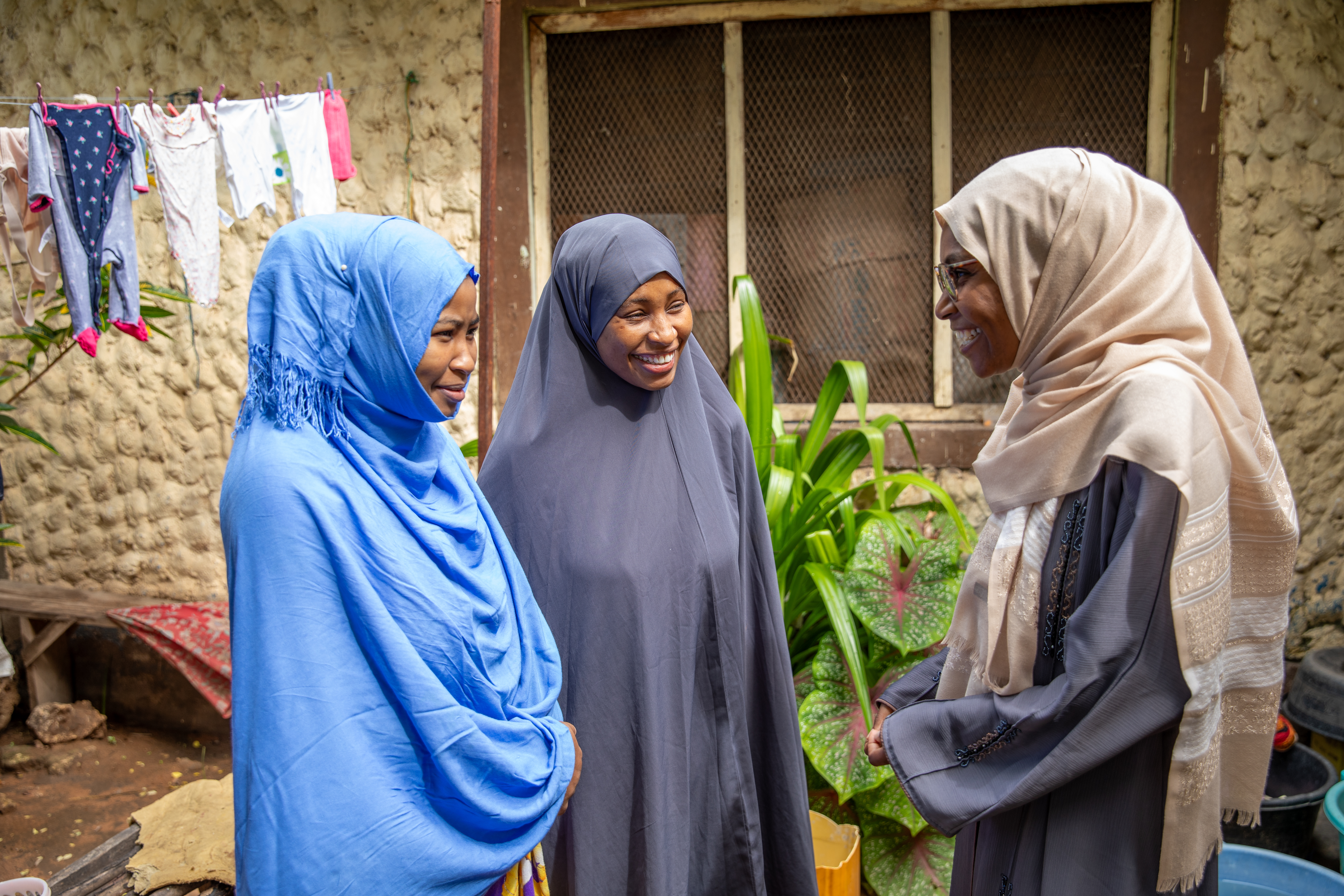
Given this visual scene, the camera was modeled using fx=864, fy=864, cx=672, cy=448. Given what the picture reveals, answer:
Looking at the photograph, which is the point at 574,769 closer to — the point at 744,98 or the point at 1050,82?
the point at 744,98

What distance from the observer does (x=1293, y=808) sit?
2.38 m

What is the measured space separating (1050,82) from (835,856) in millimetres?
2781

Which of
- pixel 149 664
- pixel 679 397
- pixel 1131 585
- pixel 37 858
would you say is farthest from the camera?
pixel 149 664

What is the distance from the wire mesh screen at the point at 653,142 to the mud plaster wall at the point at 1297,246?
5.95 ft

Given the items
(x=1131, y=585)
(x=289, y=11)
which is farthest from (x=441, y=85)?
(x=1131, y=585)

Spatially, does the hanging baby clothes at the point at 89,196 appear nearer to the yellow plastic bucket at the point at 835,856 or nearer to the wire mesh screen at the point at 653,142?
the wire mesh screen at the point at 653,142

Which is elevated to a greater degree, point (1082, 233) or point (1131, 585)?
point (1082, 233)

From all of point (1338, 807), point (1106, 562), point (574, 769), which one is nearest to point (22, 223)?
point (574, 769)

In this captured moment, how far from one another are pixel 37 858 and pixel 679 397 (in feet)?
9.73

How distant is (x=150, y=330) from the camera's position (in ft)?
11.4

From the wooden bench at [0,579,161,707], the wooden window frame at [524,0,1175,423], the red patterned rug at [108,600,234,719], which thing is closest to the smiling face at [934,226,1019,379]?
the wooden window frame at [524,0,1175,423]

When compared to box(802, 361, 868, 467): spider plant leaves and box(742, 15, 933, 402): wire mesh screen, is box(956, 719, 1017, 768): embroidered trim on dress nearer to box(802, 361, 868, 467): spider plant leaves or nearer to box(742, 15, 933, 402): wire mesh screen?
box(802, 361, 868, 467): spider plant leaves

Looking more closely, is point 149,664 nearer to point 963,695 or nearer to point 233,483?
point 233,483

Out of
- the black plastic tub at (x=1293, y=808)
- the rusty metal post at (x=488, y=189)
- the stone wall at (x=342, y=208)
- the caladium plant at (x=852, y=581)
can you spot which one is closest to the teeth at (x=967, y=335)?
the caladium plant at (x=852, y=581)
